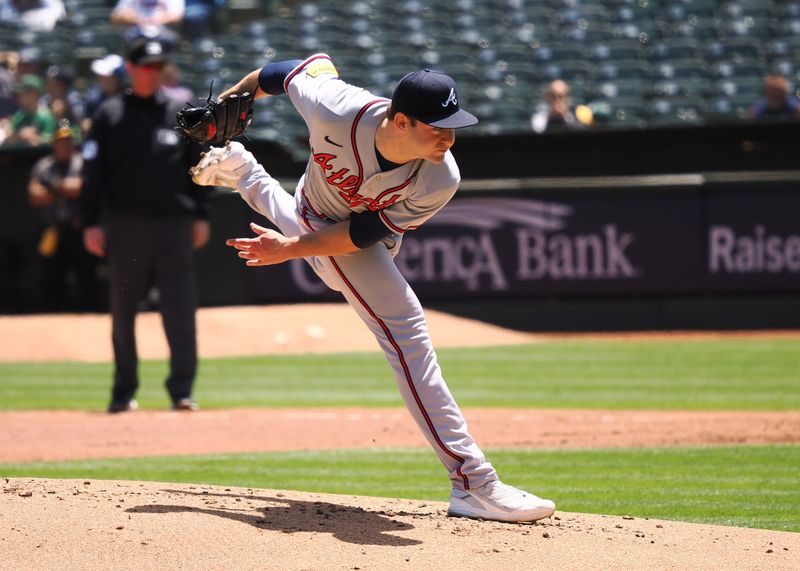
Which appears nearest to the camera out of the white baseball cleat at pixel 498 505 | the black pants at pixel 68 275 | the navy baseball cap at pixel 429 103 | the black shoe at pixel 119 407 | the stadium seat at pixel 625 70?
the navy baseball cap at pixel 429 103

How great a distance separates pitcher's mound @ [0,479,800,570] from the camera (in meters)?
4.21

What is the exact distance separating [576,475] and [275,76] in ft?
9.34

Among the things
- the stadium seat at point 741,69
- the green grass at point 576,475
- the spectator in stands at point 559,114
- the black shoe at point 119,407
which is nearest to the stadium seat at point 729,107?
the stadium seat at point 741,69

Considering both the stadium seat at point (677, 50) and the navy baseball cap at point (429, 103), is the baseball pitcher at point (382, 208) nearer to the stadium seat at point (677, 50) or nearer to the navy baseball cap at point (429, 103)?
the navy baseball cap at point (429, 103)

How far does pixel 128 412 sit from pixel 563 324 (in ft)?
22.3

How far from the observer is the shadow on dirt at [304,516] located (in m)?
4.60

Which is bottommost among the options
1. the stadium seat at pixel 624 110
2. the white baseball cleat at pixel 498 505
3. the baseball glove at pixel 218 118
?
the stadium seat at pixel 624 110

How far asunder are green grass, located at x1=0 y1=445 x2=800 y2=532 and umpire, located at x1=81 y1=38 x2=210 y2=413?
180cm

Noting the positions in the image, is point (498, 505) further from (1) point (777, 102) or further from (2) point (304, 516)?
(1) point (777, 102)

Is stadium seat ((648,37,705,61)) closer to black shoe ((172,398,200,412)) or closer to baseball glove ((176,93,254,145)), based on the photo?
black shoe ((172,398,200,412))

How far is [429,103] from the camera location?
4508 millimetres

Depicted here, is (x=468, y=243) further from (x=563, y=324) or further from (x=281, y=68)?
(x=281, y=68)

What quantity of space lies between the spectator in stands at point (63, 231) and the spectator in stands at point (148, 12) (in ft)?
9.03

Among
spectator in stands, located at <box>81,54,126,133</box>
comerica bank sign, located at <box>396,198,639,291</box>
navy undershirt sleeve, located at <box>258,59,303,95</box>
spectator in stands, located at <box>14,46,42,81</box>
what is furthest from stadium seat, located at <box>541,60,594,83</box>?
navy undershirt sleeve, located at <box>258,59,303,95</box>
